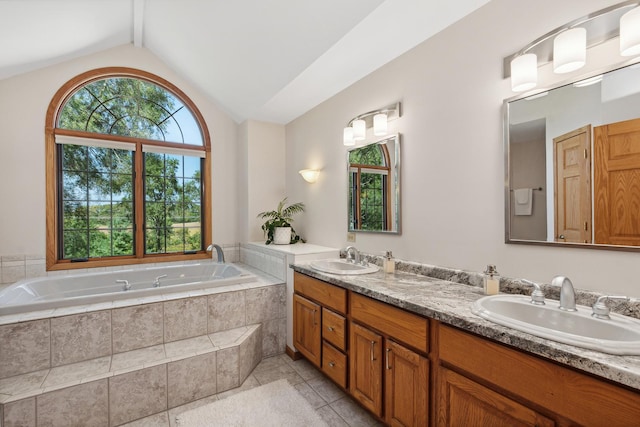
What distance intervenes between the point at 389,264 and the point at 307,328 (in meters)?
0.84

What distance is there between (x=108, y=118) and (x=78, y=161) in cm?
56

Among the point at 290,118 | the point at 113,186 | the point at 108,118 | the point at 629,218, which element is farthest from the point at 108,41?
the point at 629,218

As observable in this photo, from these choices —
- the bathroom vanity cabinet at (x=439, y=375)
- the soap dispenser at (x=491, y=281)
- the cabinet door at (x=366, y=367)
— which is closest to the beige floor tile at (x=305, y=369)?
the bathroom vanity cabinet at (x=439, y=375)

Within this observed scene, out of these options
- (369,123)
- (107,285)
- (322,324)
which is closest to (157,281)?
(107,285)

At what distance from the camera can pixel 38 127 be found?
285 centimetres

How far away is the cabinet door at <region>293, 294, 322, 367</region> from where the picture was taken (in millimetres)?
2162

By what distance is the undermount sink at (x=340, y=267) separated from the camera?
2049 millimetres

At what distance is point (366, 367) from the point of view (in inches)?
66.6

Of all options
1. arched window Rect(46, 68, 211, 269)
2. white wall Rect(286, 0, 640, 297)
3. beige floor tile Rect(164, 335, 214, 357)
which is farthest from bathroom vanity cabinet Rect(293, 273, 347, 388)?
arched window Rect(46, 68, 211, 269)

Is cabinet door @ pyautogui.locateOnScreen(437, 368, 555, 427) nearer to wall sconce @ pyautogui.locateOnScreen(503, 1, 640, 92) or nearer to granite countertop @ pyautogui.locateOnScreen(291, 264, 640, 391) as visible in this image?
granite countertop @ pyautogui.locateOnScreen(291, 264, 640, 391)

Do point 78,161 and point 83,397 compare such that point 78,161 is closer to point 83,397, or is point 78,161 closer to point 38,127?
point 38,127

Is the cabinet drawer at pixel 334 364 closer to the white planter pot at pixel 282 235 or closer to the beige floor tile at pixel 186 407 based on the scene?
the beige floor tile at pixel 186 407

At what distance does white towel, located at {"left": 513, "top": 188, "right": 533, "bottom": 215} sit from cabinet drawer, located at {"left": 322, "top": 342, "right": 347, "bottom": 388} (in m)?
1.33

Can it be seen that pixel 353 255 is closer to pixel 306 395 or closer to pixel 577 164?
pixel 306 395
